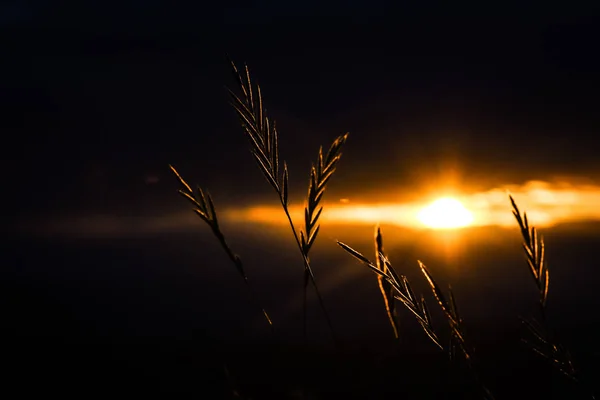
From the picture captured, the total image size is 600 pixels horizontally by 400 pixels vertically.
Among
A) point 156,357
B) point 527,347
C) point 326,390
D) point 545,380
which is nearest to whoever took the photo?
point 527,347

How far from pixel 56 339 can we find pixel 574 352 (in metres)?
54.4

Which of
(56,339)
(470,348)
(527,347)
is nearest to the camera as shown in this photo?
(470,348)

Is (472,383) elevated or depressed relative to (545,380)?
elevated

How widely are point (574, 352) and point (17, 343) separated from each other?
2247 inches

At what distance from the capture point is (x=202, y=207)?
129cm

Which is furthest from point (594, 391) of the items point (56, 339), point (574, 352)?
point (56, 339)

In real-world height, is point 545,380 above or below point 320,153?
below

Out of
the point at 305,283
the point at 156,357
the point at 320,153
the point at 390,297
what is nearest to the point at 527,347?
the point at 390,297

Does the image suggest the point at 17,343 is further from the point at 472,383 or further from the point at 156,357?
the point at 472,383

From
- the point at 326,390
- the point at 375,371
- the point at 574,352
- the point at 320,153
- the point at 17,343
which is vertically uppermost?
the point at 320,153

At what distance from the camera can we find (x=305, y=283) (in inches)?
52.5

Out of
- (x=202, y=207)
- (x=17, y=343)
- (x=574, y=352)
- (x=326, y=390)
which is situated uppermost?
(x=202, y=207)

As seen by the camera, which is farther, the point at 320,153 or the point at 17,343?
the point at 17,343

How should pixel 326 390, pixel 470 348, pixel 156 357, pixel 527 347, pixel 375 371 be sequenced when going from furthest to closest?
pixel 156 357, pixel 326 390, pixel 375 371, pixel 527 347, pixel 470 348
